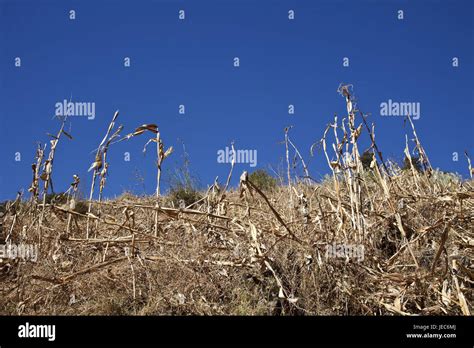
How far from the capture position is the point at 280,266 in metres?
3.86

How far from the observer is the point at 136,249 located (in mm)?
4086

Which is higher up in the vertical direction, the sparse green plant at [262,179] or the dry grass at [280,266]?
the sparse green plant at [262,179]

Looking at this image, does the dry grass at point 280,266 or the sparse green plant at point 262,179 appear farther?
the sparse green plant at point 262,179

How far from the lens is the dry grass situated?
357 centimetres

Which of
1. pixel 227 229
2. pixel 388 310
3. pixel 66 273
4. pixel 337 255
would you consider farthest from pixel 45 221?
pixel 388 310

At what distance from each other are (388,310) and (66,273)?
7.19 feet

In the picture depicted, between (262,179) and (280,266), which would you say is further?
(262,179)

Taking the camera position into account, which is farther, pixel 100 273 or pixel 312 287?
pixel 100 273

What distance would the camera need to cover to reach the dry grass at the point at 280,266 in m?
3.57

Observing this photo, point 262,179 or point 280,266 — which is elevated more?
point 262,179

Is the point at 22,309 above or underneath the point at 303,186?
underneath
